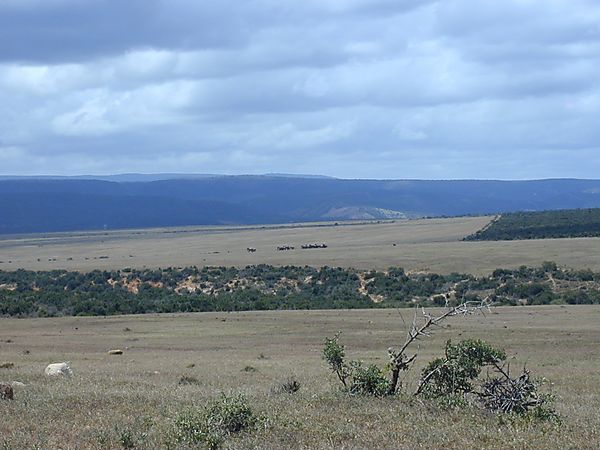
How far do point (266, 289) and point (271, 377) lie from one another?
4068 cm

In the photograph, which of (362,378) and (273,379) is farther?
(273,379)

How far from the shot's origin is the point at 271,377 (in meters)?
19.1

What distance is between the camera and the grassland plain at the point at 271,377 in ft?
34.0

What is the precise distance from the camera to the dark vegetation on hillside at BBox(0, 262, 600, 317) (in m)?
47.5

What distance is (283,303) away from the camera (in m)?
49.3

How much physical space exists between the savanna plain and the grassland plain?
4cm

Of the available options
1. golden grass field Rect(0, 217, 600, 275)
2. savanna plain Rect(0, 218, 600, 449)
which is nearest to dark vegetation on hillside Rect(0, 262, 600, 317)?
golden grass field Rect(0, 217, 600, 275)

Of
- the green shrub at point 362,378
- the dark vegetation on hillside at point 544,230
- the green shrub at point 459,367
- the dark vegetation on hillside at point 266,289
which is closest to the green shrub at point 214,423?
the green shrub at point 362,378

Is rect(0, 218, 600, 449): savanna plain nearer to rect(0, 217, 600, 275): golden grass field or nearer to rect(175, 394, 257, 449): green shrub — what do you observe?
rect(175, 394, 257, 449): green shrub

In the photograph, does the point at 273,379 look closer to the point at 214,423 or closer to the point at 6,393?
the point at 6,393

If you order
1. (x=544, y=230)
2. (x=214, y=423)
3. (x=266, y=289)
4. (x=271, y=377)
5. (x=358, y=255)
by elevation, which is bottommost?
(x=266, y=289)

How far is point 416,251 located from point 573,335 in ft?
176

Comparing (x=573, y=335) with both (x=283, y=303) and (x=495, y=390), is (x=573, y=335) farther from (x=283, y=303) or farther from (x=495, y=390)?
(x=283, y=303)

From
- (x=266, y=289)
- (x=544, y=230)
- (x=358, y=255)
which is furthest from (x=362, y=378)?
(x=544, y=230)
